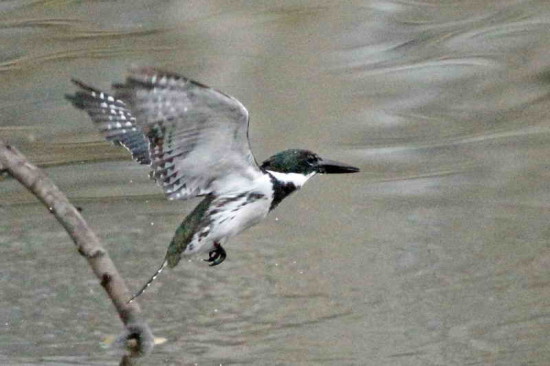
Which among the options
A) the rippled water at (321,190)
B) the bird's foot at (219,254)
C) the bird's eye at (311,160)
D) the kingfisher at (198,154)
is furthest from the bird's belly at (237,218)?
the rippled water at (321,190)

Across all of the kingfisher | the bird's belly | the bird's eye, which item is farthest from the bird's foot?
the bird's eye

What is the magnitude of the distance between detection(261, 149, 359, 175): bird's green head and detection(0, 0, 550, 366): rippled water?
1.81 ft

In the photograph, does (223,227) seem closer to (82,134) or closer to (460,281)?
(460,281)

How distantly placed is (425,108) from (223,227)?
10.0ft

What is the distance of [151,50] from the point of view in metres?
8.67

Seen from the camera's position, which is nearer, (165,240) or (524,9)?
(165,240)

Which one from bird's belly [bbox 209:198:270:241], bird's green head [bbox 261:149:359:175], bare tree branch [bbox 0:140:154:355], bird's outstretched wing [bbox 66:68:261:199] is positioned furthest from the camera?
bird's green head [bbox 261:149:359:175]

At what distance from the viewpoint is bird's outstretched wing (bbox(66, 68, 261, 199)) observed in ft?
13.6

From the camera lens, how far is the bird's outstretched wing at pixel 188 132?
415 centimetres

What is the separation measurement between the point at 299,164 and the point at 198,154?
1.43ft

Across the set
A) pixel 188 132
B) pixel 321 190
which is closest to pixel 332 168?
pixel 188 132

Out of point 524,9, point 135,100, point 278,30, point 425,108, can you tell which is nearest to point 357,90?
point 425,108

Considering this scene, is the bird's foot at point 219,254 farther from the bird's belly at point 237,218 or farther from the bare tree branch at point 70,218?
the bare tree branch at point 70,218

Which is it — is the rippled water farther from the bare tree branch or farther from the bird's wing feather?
the bird's wing feather
